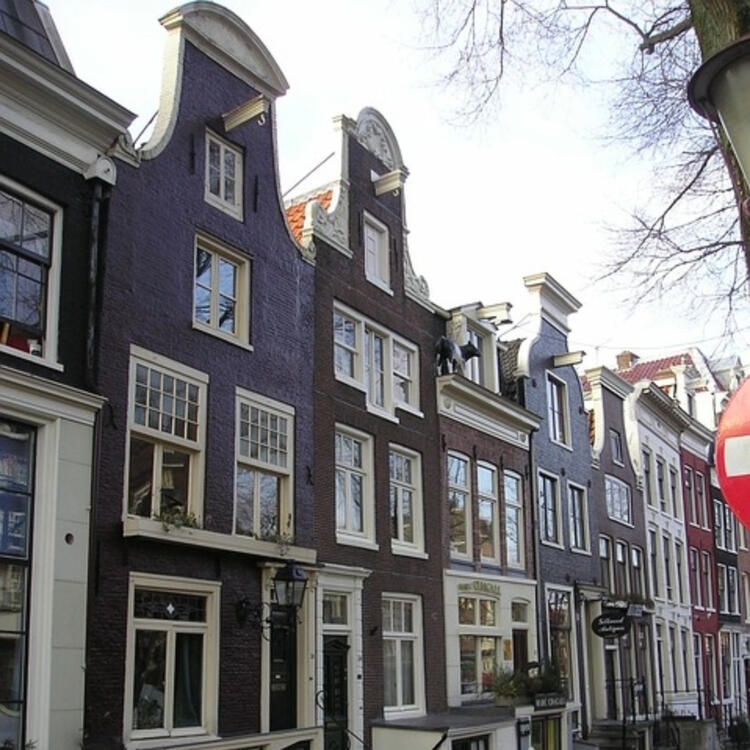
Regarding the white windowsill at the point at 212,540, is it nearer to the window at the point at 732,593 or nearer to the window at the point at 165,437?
the window at the point at 165,437

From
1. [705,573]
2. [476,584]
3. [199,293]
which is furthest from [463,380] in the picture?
[705,573]

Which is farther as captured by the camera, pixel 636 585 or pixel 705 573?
pixel 705 573

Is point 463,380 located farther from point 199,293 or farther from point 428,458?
point 199,293

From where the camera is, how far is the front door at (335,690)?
18.7 metres

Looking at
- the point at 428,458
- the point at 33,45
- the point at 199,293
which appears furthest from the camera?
the point at 428,458

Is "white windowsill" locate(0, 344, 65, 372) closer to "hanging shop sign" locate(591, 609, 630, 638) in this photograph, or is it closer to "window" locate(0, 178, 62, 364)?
"window" locate(0, 178, 62, 364)

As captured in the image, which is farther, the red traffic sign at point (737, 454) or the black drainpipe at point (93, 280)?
the black drainpipe at point (93, 280)

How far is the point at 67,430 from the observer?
1397cm

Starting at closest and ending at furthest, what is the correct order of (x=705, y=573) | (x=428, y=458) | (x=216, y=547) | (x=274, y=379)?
(x=216, y=547) → (x=274, y=379) → (x=428, y=458) → (x=705, y=573)

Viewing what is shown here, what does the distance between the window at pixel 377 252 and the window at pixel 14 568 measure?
1002cm

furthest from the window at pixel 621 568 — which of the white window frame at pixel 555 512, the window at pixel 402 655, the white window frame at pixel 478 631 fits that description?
the window at pixel 402 655

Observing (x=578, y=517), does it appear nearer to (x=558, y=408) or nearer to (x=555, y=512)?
(x=555, y=512)

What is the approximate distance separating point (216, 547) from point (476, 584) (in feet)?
30.9

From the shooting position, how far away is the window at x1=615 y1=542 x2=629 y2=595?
33594 mm
